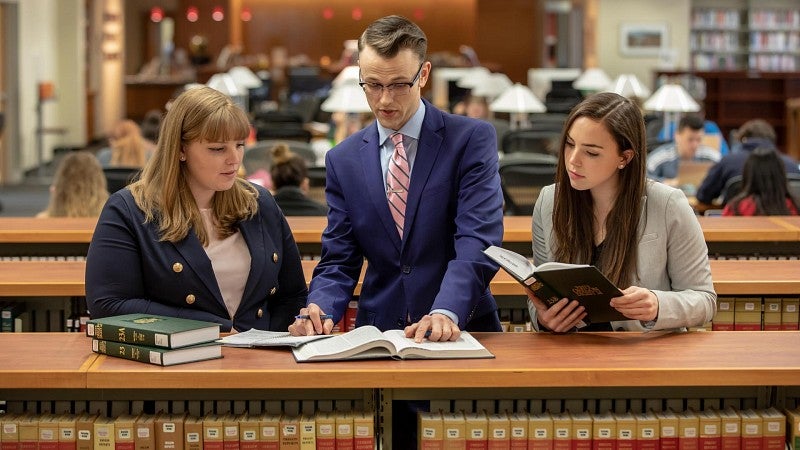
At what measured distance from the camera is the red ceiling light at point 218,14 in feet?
97.2

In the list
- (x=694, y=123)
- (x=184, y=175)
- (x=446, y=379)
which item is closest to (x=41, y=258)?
(x=184, y=175)

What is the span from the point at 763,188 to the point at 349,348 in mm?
4707

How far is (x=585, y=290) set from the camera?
3301 millimetres

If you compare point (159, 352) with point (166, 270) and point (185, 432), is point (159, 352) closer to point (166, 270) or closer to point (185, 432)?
point (185, 432)

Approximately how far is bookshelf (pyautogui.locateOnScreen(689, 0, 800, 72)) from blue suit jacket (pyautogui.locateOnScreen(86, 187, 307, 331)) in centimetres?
2205

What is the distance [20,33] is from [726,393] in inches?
657

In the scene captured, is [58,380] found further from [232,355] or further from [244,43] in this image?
[244,43]

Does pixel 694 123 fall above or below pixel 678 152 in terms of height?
above

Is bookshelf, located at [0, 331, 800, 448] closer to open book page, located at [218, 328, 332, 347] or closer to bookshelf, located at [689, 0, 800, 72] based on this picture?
open book page, located at [218, 328, 332, 347]

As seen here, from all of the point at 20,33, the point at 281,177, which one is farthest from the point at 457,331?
the point at 20,33

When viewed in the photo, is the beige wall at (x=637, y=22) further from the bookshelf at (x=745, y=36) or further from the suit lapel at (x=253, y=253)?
the suit lapel at (x=253, y=253)

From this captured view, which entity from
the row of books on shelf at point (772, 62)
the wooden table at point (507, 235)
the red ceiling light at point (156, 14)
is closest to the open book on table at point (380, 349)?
the wooden table at point (507, 235)

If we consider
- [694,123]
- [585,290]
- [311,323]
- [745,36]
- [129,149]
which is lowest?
[311,323]

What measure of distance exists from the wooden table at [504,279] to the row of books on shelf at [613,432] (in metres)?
1.46
